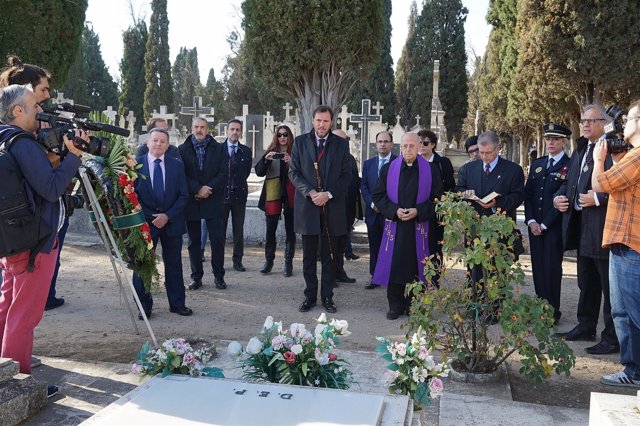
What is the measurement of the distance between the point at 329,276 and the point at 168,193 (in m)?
1.82

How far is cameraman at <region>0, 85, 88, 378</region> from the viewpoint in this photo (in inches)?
137

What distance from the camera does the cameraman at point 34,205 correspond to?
137 inches

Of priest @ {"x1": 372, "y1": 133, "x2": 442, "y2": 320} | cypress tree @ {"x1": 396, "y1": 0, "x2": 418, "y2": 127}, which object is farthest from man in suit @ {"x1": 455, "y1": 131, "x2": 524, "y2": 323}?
cypress tree @ {"x1": 396, "y1": 0, "x2": 418, "y2": 127}

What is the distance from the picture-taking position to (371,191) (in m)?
7.62

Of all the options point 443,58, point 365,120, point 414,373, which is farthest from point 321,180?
point 443,58

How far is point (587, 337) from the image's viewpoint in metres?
5.48

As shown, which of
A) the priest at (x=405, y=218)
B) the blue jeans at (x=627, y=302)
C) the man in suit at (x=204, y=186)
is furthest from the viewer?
the man in suit at (x=204, y=186)

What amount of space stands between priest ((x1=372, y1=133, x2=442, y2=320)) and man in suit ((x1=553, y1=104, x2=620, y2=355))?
4.08 feet

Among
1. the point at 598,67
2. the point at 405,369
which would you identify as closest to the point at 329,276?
the point at 405,369

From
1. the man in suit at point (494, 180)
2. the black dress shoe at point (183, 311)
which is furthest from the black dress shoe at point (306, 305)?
the man in suit at point (494, 180)

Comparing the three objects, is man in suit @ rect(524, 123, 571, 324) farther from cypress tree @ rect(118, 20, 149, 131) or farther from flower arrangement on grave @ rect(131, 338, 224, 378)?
cypress tree @ rect(118, 20, 149, 131)

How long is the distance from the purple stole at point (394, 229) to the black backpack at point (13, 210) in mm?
3531

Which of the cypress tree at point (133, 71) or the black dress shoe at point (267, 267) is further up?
the cypress tree at point (133, 71)

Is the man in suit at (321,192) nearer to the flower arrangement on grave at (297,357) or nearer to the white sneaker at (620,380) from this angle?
the white sneaker at (620,380)
